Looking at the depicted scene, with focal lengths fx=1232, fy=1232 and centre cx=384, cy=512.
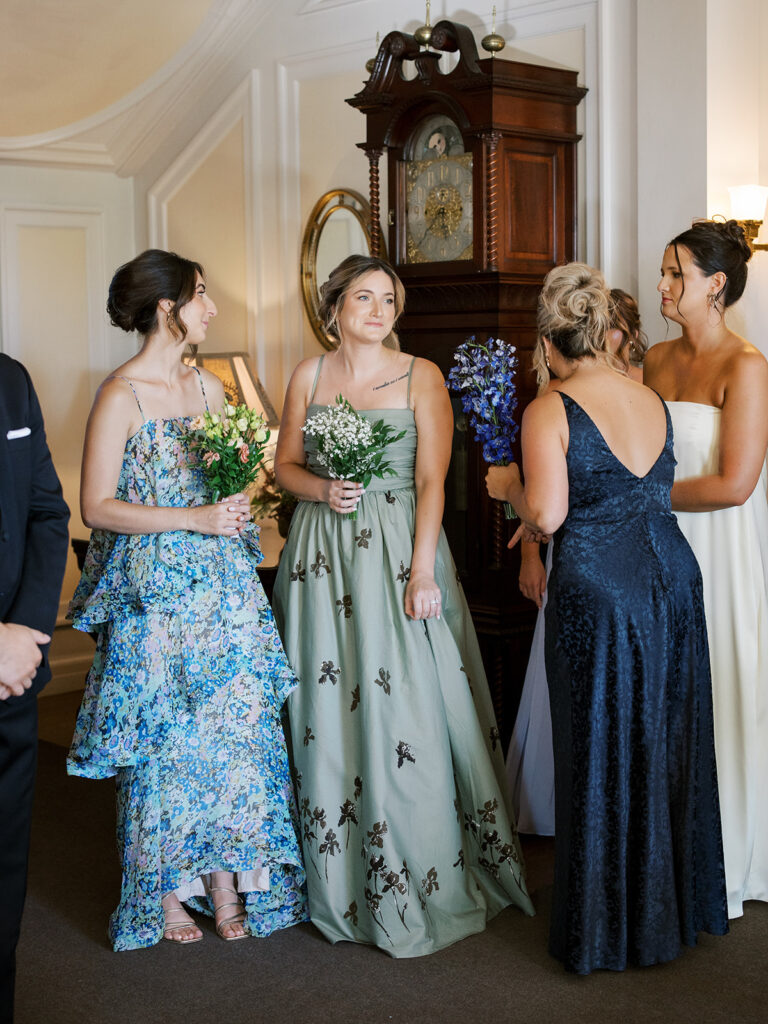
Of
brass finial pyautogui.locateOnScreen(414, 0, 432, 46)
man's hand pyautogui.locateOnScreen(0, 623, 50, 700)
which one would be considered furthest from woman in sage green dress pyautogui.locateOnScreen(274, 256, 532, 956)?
man's hand pyautogui.locateOnScreen(0, 623, 50, 700)

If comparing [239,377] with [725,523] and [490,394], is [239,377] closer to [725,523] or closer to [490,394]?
[490,394]

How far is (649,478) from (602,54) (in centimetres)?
187

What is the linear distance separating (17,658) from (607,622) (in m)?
1.47

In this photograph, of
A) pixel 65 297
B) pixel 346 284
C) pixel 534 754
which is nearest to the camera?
pixel 346 284

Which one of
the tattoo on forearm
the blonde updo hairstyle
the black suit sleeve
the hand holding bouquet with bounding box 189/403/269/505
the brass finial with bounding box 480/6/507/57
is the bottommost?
the black suit sleeve

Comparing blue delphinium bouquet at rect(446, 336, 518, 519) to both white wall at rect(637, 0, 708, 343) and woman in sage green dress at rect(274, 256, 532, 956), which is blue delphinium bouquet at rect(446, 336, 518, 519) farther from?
white wall at rect(637, 0, 708, 343)

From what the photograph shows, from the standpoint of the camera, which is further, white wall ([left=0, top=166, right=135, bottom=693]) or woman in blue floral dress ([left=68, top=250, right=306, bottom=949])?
white wall ([left=0, top=166, right=135, bottom=693])

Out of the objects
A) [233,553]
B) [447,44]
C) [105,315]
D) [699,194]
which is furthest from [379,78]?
[105,315]

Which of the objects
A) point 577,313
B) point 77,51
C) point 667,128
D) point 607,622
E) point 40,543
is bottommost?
point 607,622

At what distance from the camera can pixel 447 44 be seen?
422cm

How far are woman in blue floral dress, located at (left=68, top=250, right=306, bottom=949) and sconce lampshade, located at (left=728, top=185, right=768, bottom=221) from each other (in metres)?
1.74

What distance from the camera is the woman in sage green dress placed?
3391 mm

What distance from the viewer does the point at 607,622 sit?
3.04m

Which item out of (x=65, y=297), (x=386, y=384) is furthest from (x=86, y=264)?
(x=386, y=384)
